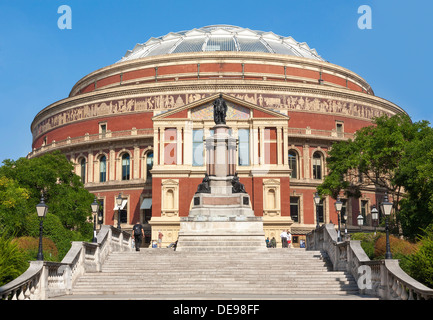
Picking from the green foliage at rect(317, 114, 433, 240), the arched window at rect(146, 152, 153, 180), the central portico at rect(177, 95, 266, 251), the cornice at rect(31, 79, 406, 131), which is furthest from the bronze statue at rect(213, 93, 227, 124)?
the arched window at rect(146, 152, 153, 180)

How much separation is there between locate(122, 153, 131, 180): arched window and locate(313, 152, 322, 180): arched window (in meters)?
19.3

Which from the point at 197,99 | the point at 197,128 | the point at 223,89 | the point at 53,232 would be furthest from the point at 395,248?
the point at 223,89

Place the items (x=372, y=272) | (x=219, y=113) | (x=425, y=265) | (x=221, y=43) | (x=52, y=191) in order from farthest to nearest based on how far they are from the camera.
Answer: (x=221, y=43)
(x=52, y=191)
(x=219, y=113)
(x=372, y=272)
(x=425, y=265)

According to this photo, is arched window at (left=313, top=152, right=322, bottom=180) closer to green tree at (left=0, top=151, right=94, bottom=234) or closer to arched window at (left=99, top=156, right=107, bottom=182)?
arched window at (left=99, top=156, right=107, bottom=182)

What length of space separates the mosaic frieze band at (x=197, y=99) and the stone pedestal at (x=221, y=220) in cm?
2645

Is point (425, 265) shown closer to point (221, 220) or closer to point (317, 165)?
point (221, 220)

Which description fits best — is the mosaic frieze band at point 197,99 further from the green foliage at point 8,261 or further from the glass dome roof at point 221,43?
the green foliage at point 8,261

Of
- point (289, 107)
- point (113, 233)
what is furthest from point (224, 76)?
point (113, 233)

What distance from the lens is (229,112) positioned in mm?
54250

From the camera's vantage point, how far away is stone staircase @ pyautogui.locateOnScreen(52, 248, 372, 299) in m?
20.8

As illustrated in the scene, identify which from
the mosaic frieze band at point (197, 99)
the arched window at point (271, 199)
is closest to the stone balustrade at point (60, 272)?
the arched window at point (271, 199)

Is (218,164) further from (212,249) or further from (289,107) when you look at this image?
(289,107)

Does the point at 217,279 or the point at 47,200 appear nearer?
the point at 217,279

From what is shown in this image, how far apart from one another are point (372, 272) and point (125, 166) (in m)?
44.8
